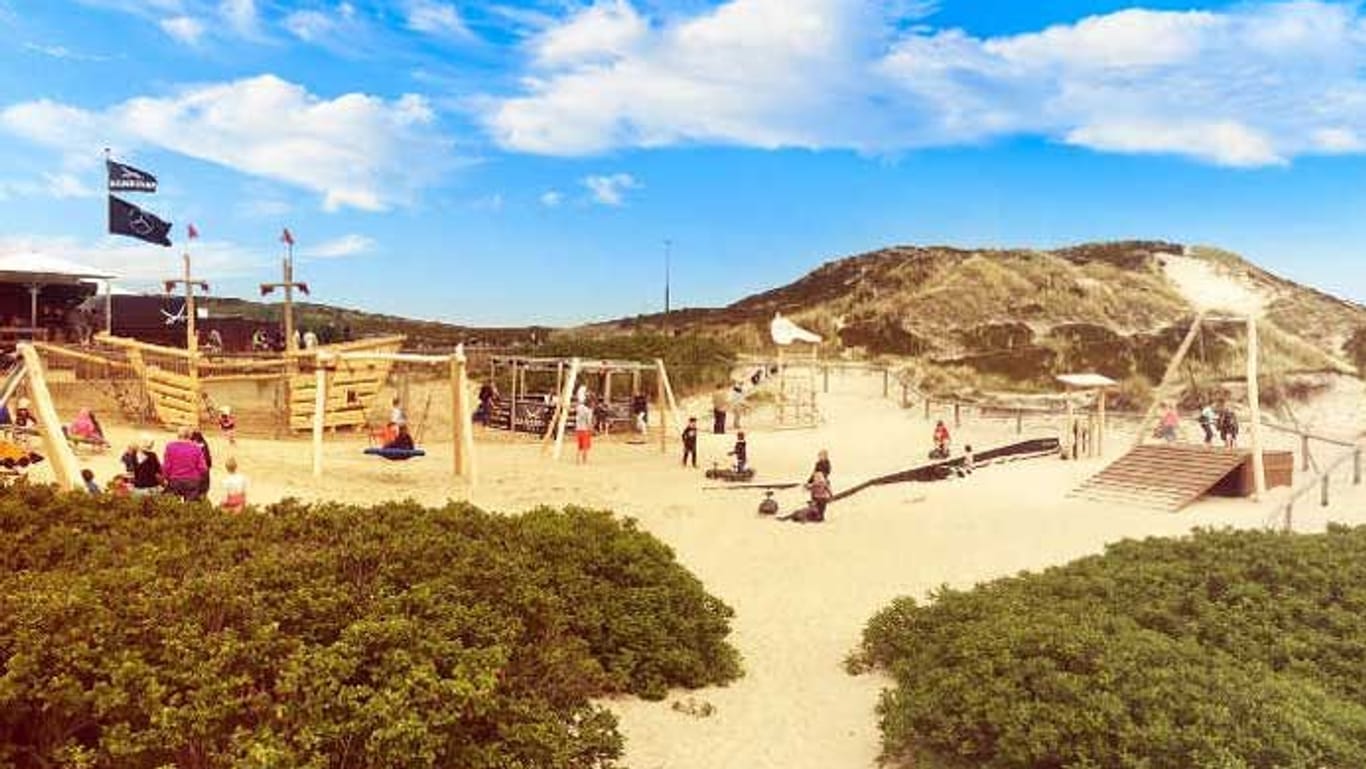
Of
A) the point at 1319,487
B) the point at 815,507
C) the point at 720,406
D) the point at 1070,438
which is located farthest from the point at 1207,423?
the point at 720,406

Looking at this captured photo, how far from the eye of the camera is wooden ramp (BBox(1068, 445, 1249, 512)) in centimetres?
1845

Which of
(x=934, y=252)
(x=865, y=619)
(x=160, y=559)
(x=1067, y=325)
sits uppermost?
(x=934, y=252)

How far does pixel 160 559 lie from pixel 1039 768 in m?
6.67

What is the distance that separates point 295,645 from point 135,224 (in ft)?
75.2

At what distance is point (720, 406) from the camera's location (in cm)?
3164

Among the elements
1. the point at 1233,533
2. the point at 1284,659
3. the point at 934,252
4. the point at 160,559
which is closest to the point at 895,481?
the point at 1233,533

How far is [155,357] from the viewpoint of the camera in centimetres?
2367

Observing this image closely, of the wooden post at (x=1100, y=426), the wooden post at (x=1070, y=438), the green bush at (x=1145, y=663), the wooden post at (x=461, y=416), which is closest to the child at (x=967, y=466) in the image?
the wooden post at (x=1070, y=438)

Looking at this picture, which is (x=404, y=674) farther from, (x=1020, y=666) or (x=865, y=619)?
(x=865, y=619)

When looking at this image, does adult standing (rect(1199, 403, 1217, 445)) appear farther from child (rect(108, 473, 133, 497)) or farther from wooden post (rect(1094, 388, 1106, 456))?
child (rect(108, 473, 133, 497))

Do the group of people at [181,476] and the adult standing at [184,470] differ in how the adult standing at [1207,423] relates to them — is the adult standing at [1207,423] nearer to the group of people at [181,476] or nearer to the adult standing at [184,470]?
the group of people at [181,476]

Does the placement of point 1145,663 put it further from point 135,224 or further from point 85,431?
point 135,224

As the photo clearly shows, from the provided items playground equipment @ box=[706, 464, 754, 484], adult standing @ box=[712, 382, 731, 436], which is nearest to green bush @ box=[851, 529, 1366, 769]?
playground equipment @ box=[706, 464, 754, 484]

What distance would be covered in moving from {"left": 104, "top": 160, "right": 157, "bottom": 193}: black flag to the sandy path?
762 centimetres
